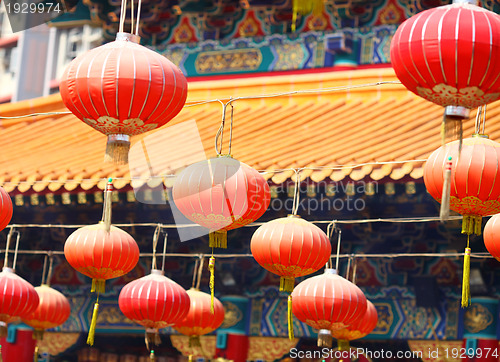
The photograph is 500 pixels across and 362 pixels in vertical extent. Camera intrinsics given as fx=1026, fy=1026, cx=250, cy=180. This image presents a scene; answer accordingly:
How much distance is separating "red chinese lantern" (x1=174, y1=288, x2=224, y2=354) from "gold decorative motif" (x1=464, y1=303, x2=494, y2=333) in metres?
2.19

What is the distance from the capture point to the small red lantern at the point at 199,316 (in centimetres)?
892

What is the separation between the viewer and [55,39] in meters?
13.7

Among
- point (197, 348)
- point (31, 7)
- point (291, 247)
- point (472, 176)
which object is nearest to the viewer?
point (472, 176)

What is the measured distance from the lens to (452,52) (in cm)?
528

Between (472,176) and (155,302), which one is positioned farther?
(155,302)

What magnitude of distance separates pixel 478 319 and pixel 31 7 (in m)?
8.50

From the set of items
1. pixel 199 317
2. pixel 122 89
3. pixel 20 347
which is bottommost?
pixel 20 347

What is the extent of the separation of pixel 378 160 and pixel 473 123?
3.16 ft

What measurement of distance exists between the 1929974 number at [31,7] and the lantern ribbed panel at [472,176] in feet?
26.6

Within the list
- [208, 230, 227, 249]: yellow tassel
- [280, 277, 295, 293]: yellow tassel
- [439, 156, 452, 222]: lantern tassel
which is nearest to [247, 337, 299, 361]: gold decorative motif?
[280, 277, 295, 293]: yellow tassel

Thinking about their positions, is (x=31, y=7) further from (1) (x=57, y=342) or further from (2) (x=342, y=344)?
(2) (x=342, y=344)

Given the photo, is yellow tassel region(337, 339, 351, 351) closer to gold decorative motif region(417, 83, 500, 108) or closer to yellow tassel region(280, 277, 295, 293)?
yellow tassel region(280, 277, 295, 293)

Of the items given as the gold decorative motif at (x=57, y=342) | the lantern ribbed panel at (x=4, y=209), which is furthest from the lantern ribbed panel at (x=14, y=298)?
the gold decorative motif at (x=57, y=342)

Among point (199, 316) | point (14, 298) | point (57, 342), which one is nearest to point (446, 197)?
point (199, 316)
